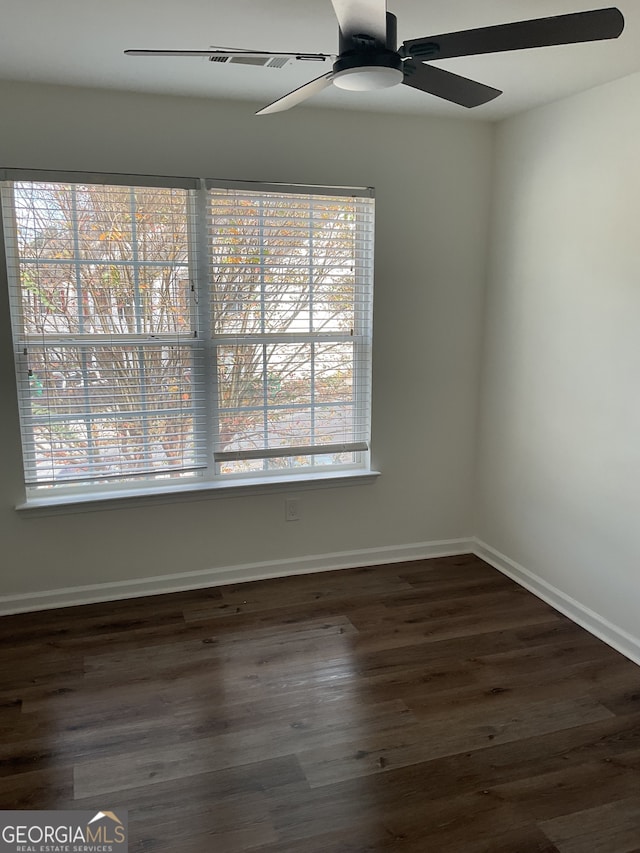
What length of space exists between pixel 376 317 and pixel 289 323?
484 mm

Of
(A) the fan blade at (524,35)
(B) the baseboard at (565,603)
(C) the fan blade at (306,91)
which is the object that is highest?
(A) the fan blade at (524,35)

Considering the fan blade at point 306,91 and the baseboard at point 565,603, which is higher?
the fan blade at point 306,91

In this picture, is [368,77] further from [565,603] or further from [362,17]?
[565,603]

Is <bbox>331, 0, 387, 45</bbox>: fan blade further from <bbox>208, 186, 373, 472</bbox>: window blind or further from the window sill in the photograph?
the window sill

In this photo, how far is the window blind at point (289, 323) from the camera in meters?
3.21

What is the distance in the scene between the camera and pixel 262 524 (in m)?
3.47

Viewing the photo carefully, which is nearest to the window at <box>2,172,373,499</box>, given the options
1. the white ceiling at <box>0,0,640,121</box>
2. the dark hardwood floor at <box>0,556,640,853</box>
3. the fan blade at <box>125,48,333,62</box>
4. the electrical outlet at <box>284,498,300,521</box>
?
the electrical outlet at <box>284,498,300,521</box>

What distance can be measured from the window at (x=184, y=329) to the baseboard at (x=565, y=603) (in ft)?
3.29

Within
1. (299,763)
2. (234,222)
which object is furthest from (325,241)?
(299,763)

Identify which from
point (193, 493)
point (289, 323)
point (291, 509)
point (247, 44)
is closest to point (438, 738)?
point (291, 509)

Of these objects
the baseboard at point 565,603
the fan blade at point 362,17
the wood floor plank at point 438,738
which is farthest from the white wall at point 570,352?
the fan blade at point 362,17

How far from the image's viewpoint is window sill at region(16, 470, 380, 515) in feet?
10.2

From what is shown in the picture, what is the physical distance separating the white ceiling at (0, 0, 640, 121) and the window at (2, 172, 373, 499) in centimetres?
45

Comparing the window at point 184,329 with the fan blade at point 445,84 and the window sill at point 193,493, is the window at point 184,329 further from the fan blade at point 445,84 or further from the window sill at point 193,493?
the fan blade at point 445,84
